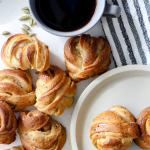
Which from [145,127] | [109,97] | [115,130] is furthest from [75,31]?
[145,127]

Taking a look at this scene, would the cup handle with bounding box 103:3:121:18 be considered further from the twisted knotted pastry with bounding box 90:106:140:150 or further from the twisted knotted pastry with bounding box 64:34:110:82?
the twisted knotted pastry with bounding box 90:106:140:150

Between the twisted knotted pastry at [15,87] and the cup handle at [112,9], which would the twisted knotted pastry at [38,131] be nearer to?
the twisted knotted pastry at [15,87]

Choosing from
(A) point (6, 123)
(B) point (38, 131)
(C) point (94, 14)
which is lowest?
(B) point (38, 131)

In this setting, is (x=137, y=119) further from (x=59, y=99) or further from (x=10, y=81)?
(x=10, y=81)

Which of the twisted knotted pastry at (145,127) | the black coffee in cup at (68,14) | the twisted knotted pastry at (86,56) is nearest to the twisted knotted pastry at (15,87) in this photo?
the twisted knotted pastry at (86,56)

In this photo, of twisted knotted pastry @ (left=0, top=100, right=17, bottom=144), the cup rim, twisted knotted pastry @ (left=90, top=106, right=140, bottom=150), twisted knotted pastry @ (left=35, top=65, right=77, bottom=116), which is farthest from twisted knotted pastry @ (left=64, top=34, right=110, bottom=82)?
twisted knotted pastry @ (left=0, top=100, right=17, bottom=144)

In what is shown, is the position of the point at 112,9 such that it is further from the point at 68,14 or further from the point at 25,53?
the point at 25,53
